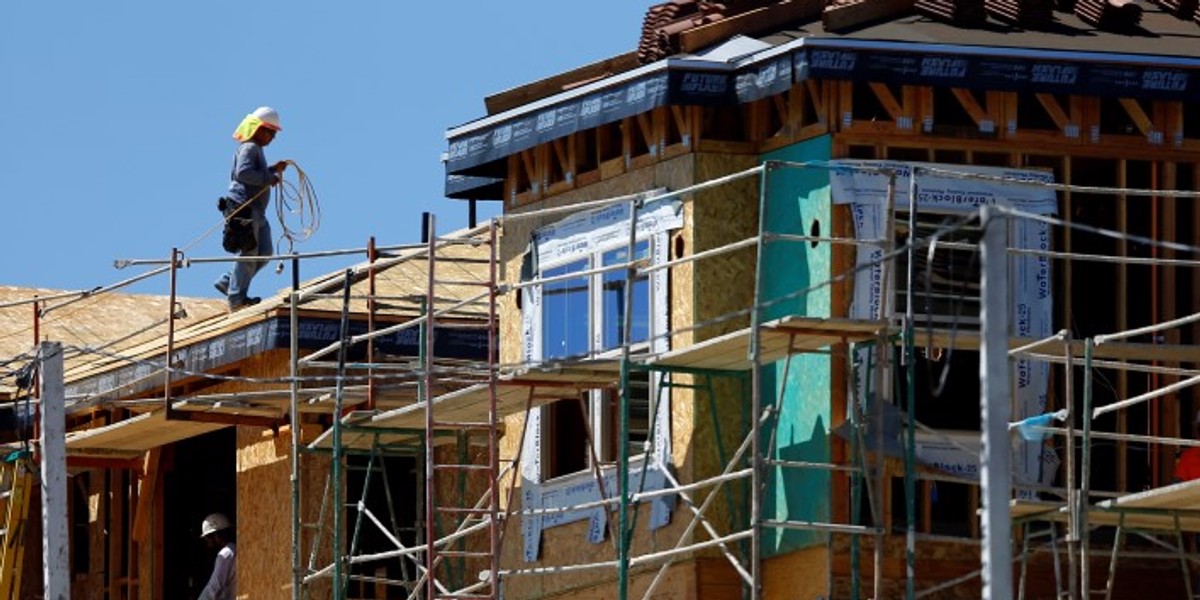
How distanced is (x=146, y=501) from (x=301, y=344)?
4.39 meters

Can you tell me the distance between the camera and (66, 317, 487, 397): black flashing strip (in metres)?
36.0

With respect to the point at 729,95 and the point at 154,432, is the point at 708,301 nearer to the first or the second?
the point at 729,95

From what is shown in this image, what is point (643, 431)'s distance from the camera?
31.0 m

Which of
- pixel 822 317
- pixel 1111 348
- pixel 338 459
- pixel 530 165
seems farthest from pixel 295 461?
pixel 1111 348

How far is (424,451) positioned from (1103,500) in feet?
23.6

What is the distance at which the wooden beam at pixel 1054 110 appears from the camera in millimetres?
29516

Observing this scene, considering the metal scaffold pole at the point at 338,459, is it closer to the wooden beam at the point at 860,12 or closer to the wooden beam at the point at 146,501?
the wooden beam at the point at 860,12

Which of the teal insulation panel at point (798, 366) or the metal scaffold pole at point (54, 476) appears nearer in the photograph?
the teal insulation panel at point (798, 366)

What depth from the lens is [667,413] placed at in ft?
99.2

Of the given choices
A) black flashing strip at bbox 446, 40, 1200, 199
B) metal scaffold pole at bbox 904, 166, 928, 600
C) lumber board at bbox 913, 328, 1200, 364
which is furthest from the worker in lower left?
metal scaffold pole at bbox 904, 166, 928, 600

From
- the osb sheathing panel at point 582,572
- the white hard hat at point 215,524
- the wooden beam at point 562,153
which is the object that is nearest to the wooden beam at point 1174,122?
the osb sheathing panel at point 582,572

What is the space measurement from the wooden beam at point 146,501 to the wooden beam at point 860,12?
12.0 meters

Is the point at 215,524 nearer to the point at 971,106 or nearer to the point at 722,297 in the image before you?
the point at 722,297

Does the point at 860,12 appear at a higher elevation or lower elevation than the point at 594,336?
higher
